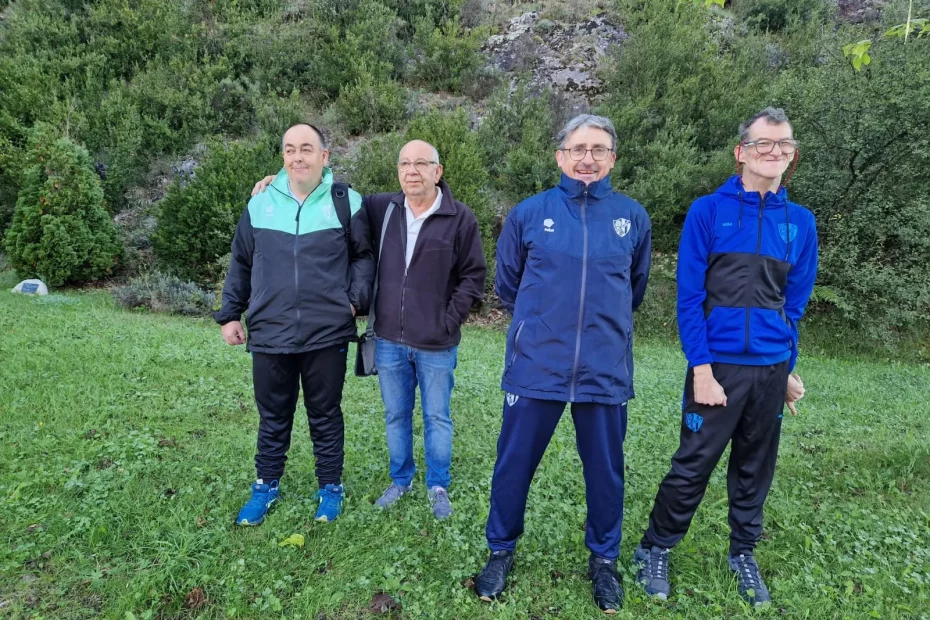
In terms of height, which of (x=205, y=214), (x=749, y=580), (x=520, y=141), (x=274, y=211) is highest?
(x=520, y=141)

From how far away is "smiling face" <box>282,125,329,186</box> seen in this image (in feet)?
9.20

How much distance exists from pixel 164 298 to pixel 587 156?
8.85m

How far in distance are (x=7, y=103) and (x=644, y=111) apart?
15.2 meters

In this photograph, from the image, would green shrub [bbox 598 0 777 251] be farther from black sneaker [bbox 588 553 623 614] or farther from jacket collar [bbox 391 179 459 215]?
black sneaker [bbox 588 553 623 614]

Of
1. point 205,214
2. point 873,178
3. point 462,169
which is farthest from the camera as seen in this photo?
point 873,178

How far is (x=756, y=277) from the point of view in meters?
2.29

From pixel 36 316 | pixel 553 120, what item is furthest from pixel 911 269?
pixel 36 316

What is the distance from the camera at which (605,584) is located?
8.04 feet

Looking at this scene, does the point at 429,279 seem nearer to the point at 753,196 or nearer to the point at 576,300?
the point at 576,300

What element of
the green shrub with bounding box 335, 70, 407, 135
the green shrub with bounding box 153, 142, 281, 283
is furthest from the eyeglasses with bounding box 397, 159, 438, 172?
the green shrub with bounding box 335, 70, 407, 135

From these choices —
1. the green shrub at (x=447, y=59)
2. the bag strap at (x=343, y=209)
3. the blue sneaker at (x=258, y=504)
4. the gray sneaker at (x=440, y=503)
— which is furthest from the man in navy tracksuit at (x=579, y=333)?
the green shrub at (x=447, y=59)

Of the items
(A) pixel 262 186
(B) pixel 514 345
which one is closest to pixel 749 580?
(B) pixel 514 345

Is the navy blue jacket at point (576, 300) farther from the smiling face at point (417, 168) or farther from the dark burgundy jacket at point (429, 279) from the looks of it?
the smiling face at point (417, 168)

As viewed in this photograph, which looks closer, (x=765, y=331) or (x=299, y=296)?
(x=765, y=331)
